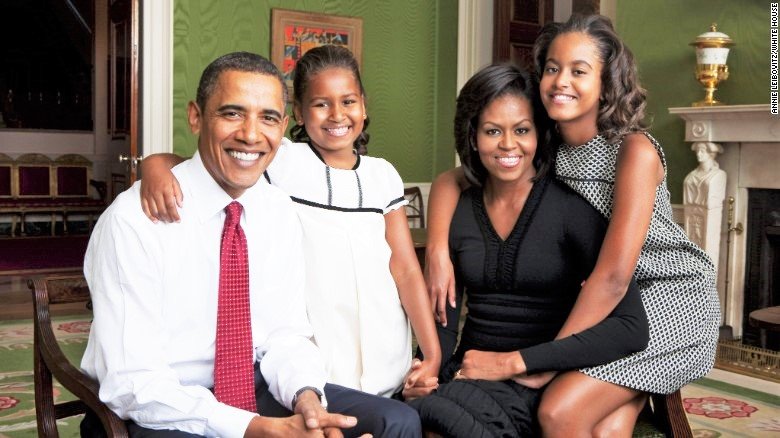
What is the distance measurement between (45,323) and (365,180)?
823 millimetres

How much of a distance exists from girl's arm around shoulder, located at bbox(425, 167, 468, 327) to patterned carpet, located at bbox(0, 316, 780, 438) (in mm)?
2023

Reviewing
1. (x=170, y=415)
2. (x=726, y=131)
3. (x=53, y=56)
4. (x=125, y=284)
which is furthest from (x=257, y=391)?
(x=53, y=56)

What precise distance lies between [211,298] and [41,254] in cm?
771

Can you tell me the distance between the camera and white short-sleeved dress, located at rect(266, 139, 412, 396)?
1938mm

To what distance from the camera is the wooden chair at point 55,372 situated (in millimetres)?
1577

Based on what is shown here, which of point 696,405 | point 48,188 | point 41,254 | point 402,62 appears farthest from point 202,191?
point 48,188

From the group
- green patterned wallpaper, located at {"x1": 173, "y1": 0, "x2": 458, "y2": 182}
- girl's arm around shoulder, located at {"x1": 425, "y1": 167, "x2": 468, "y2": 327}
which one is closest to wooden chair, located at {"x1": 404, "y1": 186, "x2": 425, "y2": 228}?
green patterned wallpaper, located at {"x1": 173, "y1": 0, "x2": 458, "y2": 182}

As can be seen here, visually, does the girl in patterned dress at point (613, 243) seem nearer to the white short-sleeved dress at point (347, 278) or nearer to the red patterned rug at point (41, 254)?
the white short-sleeved dress at point (347, 278)

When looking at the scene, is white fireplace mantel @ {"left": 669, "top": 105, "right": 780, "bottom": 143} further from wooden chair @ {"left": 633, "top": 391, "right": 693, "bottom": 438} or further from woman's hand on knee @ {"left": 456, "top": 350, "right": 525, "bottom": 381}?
woman's hand on knee @ {"left": 456, "top": 350, "right": 525, "bottom": 381}

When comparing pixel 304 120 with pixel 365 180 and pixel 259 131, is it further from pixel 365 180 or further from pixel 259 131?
pixel 259 131

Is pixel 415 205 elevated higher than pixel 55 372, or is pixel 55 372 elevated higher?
pixel 415 205

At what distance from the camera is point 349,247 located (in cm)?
194

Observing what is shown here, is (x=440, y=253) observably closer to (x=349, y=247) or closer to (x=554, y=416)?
(x=349, y=247)

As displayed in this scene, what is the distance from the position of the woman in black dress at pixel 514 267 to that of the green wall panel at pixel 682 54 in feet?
12.5
